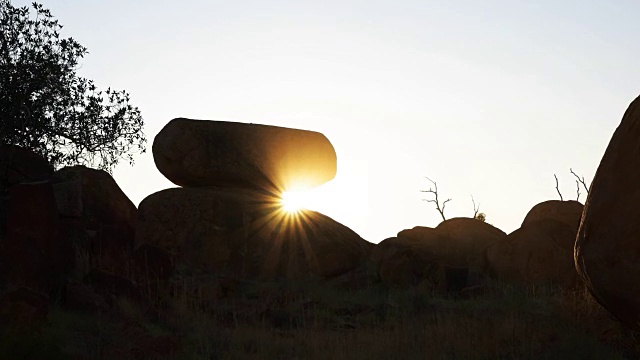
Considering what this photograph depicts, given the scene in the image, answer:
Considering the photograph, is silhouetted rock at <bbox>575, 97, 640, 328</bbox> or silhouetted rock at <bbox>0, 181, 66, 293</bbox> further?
silhouetted rock at <bbox>0, 181, 66, 293</bbox>

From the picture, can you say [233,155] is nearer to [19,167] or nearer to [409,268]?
[409,268]

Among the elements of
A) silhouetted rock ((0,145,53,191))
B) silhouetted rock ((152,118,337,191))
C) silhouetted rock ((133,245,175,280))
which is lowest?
silhouetted rock ((133,245,175,280))

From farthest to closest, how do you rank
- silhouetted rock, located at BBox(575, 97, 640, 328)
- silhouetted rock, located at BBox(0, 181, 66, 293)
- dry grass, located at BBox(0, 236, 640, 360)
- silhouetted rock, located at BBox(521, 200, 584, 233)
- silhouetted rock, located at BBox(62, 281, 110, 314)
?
silhouetted rock, located at BBox(521, 200, 584, 233), silhouetted rock, located at BBox(0, 181, 66, 293), silhouetted rock, located at BBox(62, 281, 110, 314), dry grass, located at BBox(0, 236, 640, 360), silhouetted rock, located at BBox(575, 97, 640, 328)

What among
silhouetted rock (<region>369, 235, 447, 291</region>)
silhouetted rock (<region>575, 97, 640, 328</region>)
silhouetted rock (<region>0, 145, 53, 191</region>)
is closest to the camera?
silhouetted rock (<region>575, 97, 640, 328</region>)

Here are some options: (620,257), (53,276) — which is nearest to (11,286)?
(53,276)

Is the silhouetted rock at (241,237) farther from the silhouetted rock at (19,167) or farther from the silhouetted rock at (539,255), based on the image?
the silhouetted rock at (19,167)

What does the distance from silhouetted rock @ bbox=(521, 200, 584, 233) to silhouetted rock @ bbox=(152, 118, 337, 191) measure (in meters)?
6.35

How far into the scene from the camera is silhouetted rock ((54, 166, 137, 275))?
1358cm

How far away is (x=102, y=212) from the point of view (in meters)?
16.7

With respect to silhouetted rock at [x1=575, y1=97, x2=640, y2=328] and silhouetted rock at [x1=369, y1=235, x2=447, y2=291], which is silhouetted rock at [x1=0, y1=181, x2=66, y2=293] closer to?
silhouetted rock at [x1=575, y1=97, x2=640, y2=328]

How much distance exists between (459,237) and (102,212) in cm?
1152

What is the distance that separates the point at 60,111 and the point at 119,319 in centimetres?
879

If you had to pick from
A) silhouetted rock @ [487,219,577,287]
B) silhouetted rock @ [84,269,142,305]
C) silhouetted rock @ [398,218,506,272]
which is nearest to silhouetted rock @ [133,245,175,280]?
silhouetted rock @ [84,269,142,305]

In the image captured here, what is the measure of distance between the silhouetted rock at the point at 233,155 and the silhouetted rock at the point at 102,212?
4.15 meters
